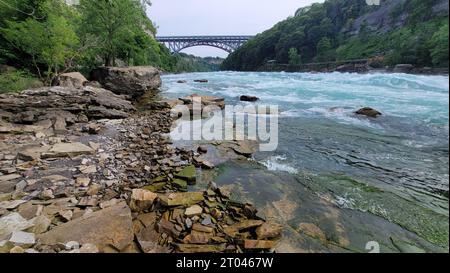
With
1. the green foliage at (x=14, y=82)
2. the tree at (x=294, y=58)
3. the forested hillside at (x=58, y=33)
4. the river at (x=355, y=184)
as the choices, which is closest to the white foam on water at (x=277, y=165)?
the river at (x=355, y=184)

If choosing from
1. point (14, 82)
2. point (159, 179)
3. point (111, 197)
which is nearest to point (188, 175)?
point (159, 179)

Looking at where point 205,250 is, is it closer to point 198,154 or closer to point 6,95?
point 198,154

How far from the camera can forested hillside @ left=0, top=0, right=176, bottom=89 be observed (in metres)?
10.6

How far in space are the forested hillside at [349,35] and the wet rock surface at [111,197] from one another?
32.0 meters

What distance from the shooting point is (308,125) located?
867 cm

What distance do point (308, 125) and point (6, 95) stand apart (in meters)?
10.8

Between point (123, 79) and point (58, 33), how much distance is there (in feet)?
14.9

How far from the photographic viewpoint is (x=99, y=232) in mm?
2730

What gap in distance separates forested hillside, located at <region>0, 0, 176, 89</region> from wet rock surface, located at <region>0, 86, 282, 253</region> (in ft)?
17.6

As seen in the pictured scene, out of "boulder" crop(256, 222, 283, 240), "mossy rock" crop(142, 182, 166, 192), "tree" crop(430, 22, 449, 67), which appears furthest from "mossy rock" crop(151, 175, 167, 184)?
"tree" crop(430, 22, 449, 67)

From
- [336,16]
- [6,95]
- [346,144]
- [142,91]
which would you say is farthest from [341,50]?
[6,95]

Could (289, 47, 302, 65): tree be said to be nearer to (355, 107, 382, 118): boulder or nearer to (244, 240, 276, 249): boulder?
(355, 107, 382, 118): boulder

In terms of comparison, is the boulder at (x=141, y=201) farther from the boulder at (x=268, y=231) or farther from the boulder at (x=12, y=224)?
the boulder at (x=268, y=231)
